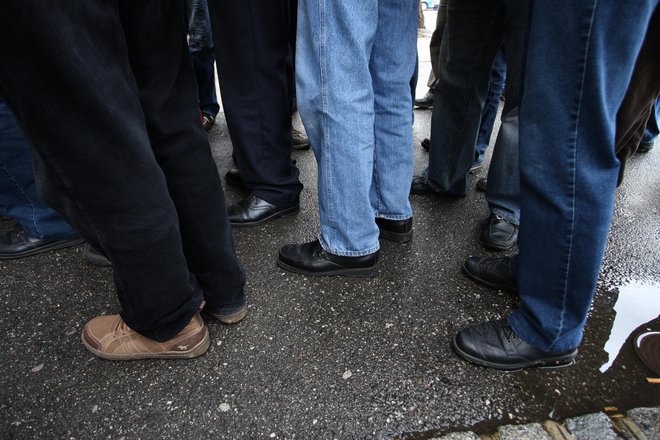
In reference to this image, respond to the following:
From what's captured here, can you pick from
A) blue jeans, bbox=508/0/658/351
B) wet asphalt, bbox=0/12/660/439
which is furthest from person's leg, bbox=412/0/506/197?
blue jeans, bbox=508/0/658/351

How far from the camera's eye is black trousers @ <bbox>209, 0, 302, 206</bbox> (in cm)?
171

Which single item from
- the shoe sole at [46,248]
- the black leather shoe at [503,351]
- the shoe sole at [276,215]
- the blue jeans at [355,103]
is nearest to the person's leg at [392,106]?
the blue jeans at [355,103]

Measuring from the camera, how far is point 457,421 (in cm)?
114

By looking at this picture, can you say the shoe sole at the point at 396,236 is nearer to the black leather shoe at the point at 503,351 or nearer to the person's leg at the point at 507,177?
the person's leg at the point at 507,177

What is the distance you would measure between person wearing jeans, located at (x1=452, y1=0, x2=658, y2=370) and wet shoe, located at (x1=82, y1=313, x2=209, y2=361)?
0.90 meters

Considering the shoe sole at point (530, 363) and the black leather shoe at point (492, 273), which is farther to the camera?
the black leather shoe at point (492, 273)

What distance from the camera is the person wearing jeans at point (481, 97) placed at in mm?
1768

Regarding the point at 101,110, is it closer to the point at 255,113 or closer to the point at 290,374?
the point at 290,374

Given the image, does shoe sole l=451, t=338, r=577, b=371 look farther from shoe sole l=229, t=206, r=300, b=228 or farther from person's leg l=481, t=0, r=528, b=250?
shoe sole l=229, t=206, r=300, b=228

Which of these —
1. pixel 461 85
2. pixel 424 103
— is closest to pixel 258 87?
pixel 461 85

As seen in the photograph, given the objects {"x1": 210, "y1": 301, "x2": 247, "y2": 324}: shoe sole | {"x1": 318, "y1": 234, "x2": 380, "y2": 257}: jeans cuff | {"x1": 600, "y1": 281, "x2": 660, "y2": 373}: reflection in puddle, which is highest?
{"x1": 318, "y1": 234, "x2": 380, "y2": 257}: jeans cuff

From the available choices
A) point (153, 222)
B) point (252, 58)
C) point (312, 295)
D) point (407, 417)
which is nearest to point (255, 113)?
point (252, 58)

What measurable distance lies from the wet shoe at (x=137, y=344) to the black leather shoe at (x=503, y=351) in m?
0.87

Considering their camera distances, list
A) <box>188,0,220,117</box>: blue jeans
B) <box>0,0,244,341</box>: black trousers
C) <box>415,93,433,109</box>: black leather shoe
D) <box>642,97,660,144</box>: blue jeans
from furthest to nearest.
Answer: <box>415,93,433,109</box>: black leather shoe → <box>188,0,220,117</box>: blue jeans → <box>642,97,660,144</box>: blue jeans → <box>0,0,244,341</box>: black trousers
